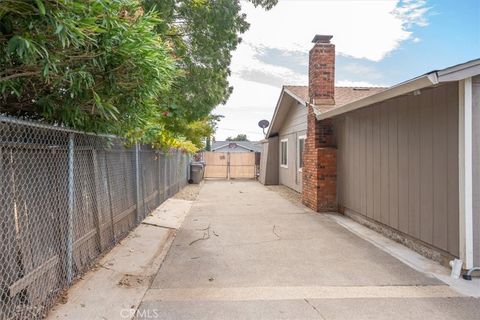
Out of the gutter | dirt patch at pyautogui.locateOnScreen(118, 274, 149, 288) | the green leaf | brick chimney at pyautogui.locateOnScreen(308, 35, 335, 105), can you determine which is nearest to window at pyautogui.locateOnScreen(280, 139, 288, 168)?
brick chimney at pyautogui.locateOnScreen(308, 35, 335, 105)

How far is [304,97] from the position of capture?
12734 millimetres

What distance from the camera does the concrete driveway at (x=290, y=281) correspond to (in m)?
3.65

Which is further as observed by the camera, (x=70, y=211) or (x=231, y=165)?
(x=231, y=165)

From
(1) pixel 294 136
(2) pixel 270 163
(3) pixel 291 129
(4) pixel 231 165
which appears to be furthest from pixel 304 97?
(4) pixel 231 165

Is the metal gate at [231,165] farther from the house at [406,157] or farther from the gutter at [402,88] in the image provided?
the gutter at [402,88]

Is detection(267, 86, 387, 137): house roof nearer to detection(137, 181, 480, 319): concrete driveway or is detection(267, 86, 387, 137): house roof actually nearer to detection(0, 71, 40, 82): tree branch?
detection(137, 181, 480, 319): concrete driveway

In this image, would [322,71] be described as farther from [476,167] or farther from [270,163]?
[270,163]

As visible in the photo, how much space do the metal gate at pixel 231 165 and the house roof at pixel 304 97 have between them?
4530 mm

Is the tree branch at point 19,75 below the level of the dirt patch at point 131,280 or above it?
above

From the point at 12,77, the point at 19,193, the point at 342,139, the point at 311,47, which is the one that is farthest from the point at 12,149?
the point at 311,47

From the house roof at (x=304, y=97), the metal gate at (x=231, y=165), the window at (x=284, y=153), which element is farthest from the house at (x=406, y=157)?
the metal gate at (x=231, y=165)

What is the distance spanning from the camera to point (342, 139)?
Result: 9.24 metres

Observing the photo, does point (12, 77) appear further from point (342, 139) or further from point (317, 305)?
point (342, 139)

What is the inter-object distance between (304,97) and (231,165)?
1121cm
